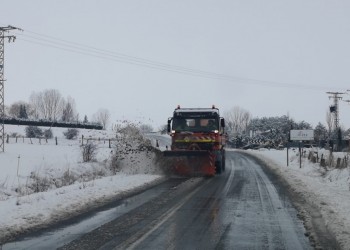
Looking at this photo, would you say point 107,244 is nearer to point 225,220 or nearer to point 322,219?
point 225,220

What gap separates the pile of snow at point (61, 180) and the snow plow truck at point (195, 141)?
136cm

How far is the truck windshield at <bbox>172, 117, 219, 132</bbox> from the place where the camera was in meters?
21.4

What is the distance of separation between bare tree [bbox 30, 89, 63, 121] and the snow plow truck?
11856 centimetres

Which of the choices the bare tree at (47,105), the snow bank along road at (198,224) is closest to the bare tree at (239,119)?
the bare tree at (47,105)

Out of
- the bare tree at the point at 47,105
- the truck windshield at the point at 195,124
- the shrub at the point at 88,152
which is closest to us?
the truck windshield at the point at 195,124

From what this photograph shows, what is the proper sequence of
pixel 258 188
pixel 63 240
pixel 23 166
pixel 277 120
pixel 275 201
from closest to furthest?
pixel 63 240
pixel 275 201
pixel 258 188
pixel 23 166
pixel 277 120

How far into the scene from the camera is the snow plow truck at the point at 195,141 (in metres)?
20.7

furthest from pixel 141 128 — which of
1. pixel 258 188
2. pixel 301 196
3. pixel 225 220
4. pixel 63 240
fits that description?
pixel 63 240

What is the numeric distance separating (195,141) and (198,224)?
40.0 ft

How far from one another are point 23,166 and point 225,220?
65.2 ft

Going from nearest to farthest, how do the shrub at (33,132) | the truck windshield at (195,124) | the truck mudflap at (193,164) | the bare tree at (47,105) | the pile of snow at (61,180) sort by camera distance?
the pile of snow at (61,180) → the truck mudflap at (193,164) → the truck windshield at (195,124) → the shrub at (33,132) → the bare tree at (47,105)

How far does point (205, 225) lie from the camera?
29.3 ft

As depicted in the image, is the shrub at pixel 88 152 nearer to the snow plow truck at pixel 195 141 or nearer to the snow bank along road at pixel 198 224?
the snow plow truck at pixel 195 141

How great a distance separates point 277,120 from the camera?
9675 centimetres
